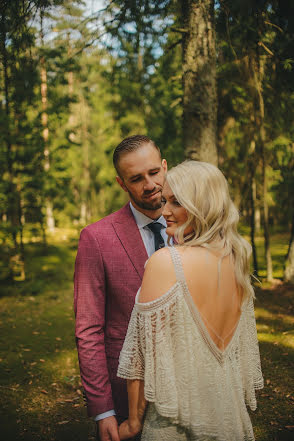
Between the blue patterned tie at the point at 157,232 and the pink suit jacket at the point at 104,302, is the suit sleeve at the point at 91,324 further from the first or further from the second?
the blue patterned tie at the point at 157,232

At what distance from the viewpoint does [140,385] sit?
1671mm

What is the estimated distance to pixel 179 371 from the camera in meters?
1.60

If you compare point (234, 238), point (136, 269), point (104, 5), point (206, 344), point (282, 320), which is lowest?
point (282, 320)

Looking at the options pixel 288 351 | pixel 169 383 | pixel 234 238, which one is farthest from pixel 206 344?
pixel 288 351

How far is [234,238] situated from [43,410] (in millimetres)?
4028

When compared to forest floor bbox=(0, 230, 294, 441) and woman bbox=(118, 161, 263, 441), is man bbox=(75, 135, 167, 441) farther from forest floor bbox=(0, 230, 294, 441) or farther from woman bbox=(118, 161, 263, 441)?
forest floor bbox=(0, 230, 294, 441)

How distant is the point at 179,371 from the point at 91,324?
22.8 inches

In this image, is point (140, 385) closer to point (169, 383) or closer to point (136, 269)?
point (169, 383)

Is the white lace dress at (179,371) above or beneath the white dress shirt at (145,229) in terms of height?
beneath

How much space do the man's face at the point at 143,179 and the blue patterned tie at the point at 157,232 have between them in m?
0.07

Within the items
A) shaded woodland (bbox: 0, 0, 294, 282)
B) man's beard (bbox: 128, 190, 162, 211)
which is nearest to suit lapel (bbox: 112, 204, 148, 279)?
man's beard (bbox: 128, 190, 162, 211)

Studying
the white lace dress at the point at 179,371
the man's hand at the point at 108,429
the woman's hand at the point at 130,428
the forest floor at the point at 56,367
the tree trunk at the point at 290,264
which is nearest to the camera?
the white lace dress at the point at 179,371

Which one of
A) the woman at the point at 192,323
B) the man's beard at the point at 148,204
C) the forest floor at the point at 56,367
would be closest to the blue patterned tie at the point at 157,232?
the man's beard at the point at 148,204

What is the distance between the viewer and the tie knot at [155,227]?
237cm
